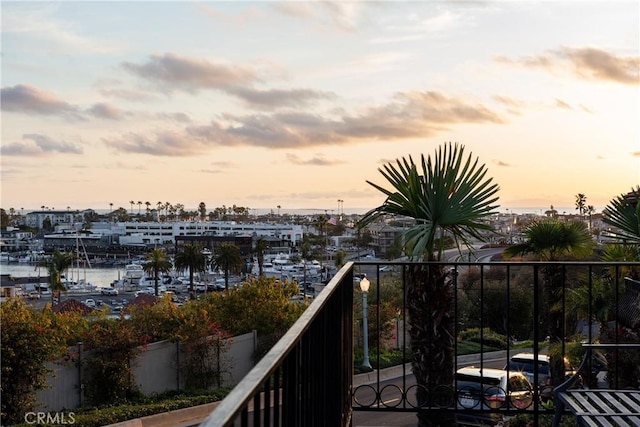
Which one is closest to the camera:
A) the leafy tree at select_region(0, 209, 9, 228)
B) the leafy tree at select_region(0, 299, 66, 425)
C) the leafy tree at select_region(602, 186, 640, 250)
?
the leafy tree at select_region(602, 186, 640, 250)

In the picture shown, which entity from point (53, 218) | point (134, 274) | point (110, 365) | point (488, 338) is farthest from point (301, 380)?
point (53, 218)

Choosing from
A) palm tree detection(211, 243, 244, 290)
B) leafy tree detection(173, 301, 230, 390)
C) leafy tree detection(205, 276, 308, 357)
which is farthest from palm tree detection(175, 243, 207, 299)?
leafy tree detection(173, 301, 230, 390)

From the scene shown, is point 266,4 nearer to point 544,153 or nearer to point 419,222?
point 419,222

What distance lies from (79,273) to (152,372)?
8959 cm

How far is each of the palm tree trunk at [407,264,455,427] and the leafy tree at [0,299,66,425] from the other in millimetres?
14301

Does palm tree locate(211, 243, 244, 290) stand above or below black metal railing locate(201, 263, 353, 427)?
below

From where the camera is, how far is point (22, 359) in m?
17.8

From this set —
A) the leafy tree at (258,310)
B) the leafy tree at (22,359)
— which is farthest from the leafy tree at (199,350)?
the leafy tree at (22,359)

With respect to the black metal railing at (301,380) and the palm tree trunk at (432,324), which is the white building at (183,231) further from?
the black metal railing at (301,380)

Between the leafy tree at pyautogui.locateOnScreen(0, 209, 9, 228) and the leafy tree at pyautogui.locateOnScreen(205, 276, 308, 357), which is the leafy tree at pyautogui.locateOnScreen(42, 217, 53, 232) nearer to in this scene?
the leafy tree at pyautogui.locateOnScreen(0, 209, 9, 228)

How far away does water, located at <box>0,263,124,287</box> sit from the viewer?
9651 centimetres

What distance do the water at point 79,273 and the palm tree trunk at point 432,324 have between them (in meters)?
90.2

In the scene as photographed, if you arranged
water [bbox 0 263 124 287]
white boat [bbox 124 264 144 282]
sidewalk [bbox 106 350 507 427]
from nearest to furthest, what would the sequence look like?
sidewalk [bbox 106 350 507 427]
white boat [bbox 124 264 144 282]
water [bbox 0 263 124 287]

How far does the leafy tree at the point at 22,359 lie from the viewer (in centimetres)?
1747
